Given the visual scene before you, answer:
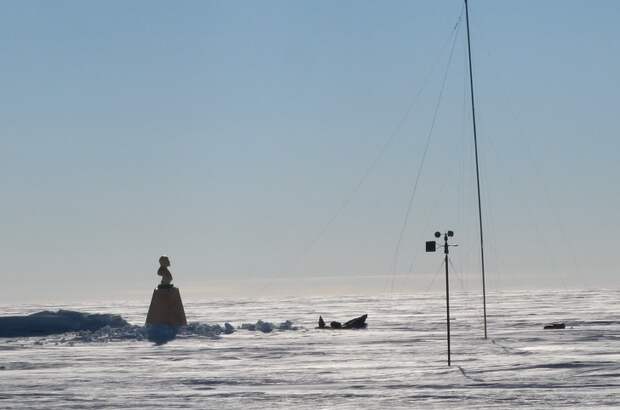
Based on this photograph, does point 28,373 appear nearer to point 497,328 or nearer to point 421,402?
point 421,402

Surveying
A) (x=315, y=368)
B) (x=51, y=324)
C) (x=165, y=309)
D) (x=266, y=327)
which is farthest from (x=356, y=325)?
(x=315, y=368)

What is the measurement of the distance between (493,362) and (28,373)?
37.7 ft

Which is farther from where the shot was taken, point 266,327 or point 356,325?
point 356,325

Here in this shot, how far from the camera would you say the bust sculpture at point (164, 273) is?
148ft

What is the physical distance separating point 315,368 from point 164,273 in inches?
683

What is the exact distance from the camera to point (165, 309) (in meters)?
45.1

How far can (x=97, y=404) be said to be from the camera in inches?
879

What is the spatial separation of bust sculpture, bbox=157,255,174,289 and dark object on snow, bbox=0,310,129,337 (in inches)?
110

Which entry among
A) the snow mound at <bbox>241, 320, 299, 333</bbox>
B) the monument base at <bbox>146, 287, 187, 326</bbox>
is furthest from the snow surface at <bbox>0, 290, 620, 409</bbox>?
the snow mound at <bbox>241, 320, 299, 333</bbox>

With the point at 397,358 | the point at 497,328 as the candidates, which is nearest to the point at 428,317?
the point at 497,328

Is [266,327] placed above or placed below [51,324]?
below

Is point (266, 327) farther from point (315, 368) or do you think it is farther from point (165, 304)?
point (315, 368)

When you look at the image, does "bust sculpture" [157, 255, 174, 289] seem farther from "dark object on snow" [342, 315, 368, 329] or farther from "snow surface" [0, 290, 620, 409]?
"dark object on snow" [342, 315, 368, 329]

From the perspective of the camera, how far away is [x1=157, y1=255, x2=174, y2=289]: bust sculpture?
45.0m
